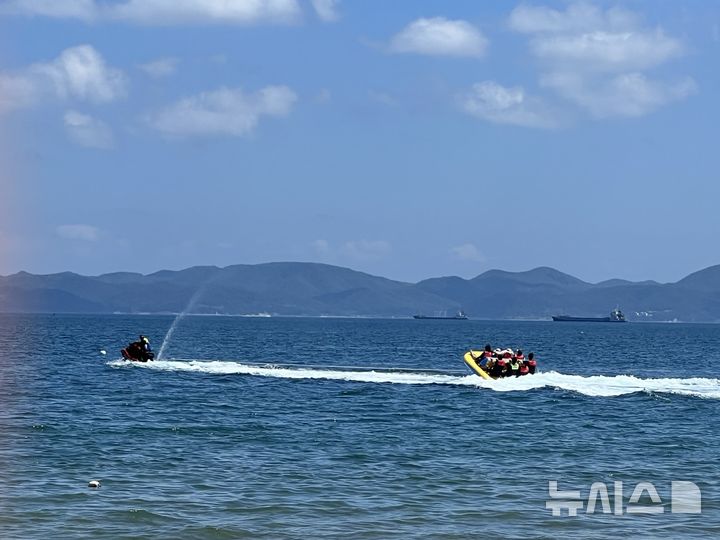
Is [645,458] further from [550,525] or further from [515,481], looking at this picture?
[550,525]

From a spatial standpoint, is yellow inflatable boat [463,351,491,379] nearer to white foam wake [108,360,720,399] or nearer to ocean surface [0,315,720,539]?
white foam wake [108,360,720,399]

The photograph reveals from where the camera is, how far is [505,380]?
61.9m

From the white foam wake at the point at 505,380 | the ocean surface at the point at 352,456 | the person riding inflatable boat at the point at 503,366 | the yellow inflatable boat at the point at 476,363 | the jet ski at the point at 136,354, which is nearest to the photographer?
the ocean surface at the point at 352,456

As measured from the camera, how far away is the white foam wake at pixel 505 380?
59.0m

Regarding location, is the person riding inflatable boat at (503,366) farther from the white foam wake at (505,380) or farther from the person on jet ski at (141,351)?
the person on jet ski at (141,351)

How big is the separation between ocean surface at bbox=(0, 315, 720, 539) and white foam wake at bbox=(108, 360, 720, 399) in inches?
12.1

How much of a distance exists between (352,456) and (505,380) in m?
29.2

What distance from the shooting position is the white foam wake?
59.0m

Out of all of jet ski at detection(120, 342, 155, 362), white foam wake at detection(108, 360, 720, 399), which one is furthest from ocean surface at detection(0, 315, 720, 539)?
jet ski at detection(120, 342, 155, 362)

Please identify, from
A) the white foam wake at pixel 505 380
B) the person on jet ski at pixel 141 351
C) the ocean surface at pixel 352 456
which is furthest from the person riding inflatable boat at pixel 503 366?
the person on jet ski at pixel 141 351

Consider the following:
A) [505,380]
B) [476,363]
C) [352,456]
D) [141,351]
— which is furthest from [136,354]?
[352,456]

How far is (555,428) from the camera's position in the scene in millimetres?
42438

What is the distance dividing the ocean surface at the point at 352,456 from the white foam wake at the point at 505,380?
1.01 feet

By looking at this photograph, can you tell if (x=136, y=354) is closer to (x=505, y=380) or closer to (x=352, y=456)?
(x=505, y=380)
